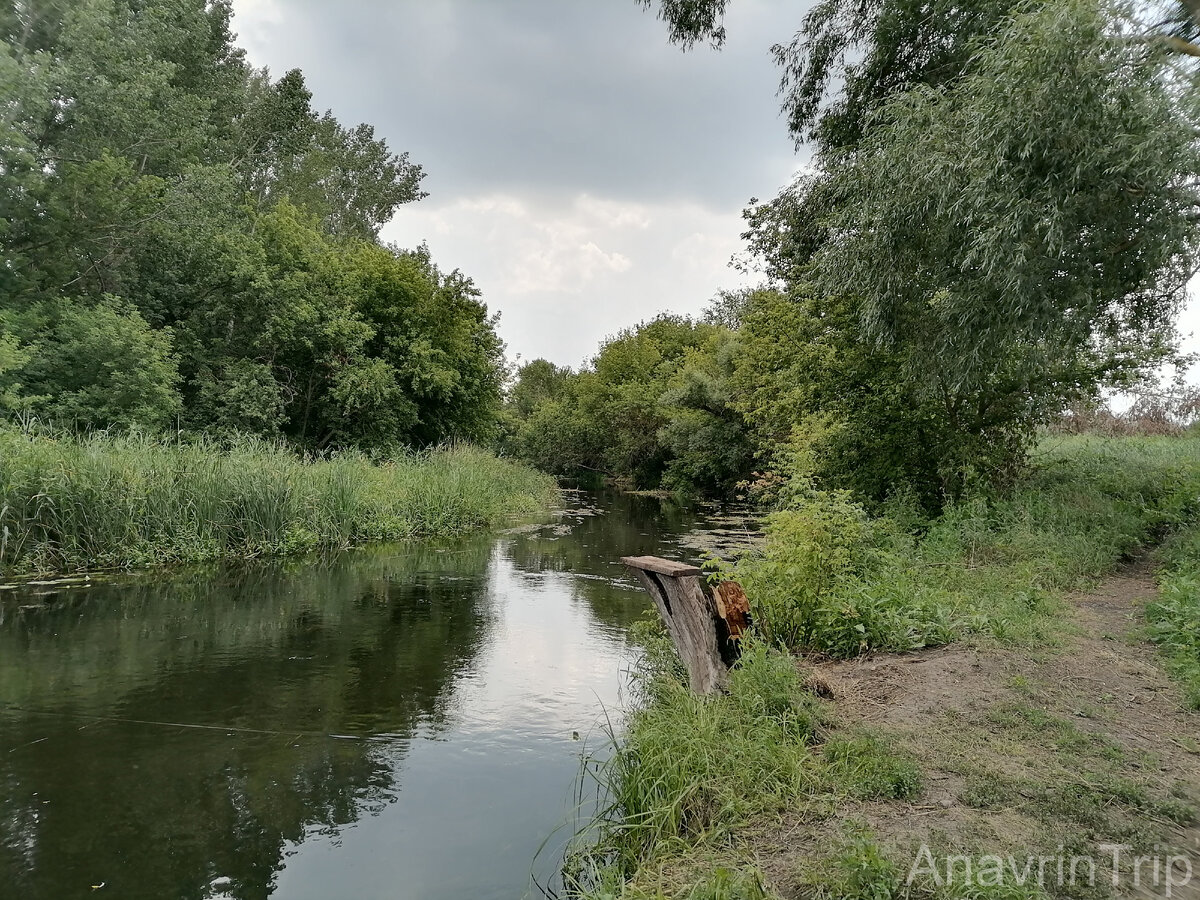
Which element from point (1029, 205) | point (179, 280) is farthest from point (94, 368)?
point (1029, 205)

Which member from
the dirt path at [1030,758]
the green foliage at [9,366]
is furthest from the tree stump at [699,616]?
the green foliage at [9,366]

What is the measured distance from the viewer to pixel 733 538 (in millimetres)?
15820

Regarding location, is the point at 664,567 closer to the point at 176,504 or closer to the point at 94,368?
the point at 176,504

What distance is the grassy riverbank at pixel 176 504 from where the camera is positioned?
32.5ft

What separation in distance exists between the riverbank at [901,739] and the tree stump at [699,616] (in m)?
0.23

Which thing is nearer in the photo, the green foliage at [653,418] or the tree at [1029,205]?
the tree at [1029,205]

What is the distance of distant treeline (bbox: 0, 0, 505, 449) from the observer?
16.9 meters

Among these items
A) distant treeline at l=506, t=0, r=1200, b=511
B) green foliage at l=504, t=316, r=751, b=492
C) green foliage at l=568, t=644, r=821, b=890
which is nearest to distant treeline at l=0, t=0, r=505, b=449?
green foliage at l=504, t=316, r=751, b=492

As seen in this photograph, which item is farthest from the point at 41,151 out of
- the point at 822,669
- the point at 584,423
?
the point at 584,423

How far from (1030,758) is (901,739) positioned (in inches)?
23.5

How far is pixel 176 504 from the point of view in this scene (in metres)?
11.3

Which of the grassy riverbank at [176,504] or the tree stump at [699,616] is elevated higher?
the grassy riverbank at [176,504]

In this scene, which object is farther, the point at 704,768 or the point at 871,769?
Result: the point at 704,768

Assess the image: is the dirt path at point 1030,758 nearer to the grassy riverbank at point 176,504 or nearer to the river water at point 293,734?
the river water at point 293,734
